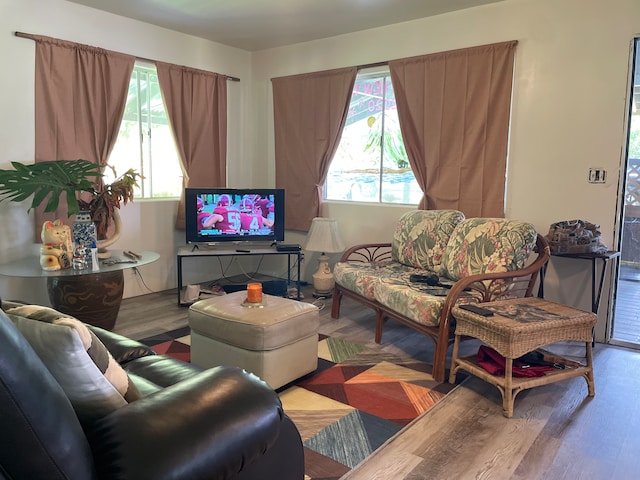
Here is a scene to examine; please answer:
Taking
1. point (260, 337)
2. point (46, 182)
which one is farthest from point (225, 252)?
point (260, 337)

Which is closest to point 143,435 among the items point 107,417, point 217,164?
point 107,417

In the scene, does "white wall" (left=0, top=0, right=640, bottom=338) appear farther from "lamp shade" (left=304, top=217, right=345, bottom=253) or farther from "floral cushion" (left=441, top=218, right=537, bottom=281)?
"floral cushion" (left=441, top=218, right=537, bottom=281)

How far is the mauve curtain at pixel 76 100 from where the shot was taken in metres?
3.79

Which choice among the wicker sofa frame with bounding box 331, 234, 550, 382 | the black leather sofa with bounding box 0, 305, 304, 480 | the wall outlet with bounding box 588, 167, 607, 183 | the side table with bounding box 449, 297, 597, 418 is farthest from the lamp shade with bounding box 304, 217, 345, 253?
the black leather sofa with bounding box 0, 305, 304, 480

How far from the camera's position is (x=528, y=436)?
2.22m

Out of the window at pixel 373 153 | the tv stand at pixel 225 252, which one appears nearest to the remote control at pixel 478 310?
the window at pixel 373 153

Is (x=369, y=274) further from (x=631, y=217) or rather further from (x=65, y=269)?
(x=65, y=269)

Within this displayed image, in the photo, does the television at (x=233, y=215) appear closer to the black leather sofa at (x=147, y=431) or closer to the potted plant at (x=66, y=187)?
the potted plant at (x=66, y=187)

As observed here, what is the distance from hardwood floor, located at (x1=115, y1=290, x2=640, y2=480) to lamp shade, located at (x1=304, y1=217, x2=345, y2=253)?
195cm

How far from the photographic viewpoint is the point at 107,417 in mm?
1104

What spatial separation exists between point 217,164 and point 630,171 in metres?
3.67

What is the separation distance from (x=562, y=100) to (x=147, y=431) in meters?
3.56

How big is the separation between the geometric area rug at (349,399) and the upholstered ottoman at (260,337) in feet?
0.53

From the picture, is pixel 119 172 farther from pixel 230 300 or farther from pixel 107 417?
pixel 107 417
